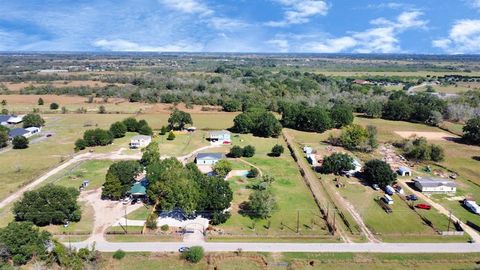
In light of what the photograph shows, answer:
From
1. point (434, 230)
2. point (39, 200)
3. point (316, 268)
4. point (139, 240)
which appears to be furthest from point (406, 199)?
point (39, 200)

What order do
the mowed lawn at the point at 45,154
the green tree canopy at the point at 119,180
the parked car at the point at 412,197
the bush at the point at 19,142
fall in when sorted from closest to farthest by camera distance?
the green tree canopy at the point at 119,180, the parked car at the point at 412,197, the mowed lawn at the point at 45,154, the bush at the point at 19,142

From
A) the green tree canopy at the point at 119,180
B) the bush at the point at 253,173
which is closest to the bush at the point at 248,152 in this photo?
the bush at the point at 253,173

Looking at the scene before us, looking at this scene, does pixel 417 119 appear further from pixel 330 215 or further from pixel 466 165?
pixel 330 215

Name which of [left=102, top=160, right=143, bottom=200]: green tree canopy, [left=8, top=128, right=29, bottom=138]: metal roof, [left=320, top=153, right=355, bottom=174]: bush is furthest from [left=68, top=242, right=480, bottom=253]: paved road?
[left=8, top=128, right=29, bottom=138]: metal roof

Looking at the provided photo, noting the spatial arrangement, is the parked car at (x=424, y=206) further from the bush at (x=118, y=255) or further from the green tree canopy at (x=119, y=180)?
the green tree canopy at (x=119, y=180)

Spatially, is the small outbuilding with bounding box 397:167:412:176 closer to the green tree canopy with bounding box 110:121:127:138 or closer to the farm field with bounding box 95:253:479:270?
the farm field with bounding box 95:253:479:270

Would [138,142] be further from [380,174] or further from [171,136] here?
[380,174]
